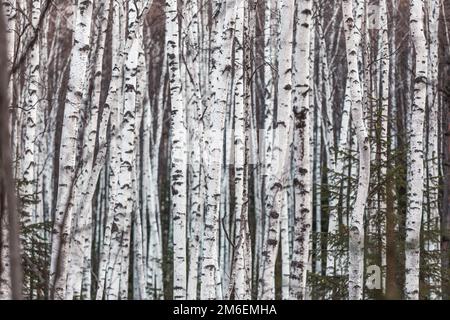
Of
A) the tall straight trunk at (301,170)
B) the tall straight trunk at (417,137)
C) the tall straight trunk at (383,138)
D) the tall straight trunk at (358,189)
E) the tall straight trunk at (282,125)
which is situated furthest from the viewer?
the tall straight trunk at (383,138)

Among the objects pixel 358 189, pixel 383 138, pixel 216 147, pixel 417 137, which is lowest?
pixel 358 189

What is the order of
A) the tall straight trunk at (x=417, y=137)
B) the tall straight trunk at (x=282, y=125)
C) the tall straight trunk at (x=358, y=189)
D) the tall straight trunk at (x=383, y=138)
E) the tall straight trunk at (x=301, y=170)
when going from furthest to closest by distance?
the tall straight trunk at (x=383, y=138), the tall straight trunk at (x=417, y=137), the tall straight trunk at (x=358, y=189), the tall straight trunk at (x=282, y=125), the tall straight trunk at (x=301, y=170)

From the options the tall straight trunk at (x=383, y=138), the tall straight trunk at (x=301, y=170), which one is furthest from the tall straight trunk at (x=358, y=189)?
the tall straight trunk at (x=301, y=170)

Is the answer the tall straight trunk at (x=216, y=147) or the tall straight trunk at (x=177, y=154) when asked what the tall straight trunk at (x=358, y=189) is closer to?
the tall straight trunk at (x=216, y=147)

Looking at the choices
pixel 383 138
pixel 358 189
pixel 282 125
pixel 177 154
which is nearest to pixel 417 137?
pixel 358 189

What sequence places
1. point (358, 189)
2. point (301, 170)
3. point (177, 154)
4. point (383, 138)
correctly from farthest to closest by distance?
point (383, 138) < point (177, 154) < point (358, 189) < point (301, 170)

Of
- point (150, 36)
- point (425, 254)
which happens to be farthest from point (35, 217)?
point (425, 254)

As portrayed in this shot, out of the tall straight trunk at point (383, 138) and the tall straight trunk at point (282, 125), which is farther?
the tall straight trunk at point (383, 138)

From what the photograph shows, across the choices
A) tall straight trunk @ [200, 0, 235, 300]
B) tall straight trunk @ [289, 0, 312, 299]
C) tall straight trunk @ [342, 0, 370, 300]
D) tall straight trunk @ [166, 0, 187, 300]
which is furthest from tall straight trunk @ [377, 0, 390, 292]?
tall straight trunk @ [166, 0, 187, 300]

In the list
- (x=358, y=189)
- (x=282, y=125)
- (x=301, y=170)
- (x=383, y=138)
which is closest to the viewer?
(x=301, y=170)

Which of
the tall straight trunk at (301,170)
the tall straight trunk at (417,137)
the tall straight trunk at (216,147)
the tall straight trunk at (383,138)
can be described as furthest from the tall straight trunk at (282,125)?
the tall straight trunk at (417,137)

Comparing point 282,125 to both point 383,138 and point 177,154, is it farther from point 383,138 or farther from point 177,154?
point 383,138
